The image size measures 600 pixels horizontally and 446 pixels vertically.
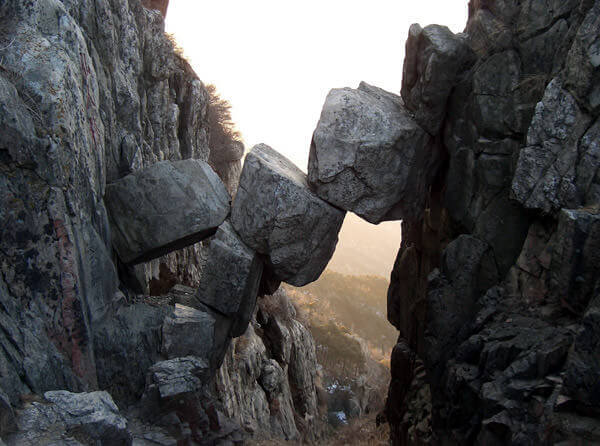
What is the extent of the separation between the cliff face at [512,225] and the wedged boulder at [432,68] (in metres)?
0.03

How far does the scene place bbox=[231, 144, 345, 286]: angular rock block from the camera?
12.2 metres

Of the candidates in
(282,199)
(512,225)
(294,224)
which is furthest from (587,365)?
(282,199)

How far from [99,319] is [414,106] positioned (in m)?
9.68

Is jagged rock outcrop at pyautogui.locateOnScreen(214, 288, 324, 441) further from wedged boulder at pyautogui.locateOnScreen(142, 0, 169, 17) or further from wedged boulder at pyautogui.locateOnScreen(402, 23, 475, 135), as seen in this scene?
wedged boulder at pyautogui.locateOnScreen(142, 0, 169, 17)

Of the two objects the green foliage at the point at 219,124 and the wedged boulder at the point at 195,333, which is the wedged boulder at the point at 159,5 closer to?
the green foliage at the point at 219,124

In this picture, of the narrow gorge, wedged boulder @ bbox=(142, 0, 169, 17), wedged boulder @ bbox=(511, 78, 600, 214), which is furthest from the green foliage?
wedged boulder @ bbox=(511, 78, 600, 214)

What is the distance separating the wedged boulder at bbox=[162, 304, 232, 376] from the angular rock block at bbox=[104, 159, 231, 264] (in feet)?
5.90

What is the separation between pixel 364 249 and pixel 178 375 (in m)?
80.6

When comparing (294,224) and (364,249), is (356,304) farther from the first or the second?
(294,224)

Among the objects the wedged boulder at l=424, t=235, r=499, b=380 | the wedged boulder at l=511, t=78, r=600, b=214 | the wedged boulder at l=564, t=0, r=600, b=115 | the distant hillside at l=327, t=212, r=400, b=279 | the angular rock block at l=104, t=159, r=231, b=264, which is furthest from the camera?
the distant hillside at l=327, t=212, r=400, b=279

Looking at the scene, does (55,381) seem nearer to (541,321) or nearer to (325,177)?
(325,177)

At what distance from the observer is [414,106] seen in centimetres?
1295

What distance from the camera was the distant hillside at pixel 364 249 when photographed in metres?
82.1

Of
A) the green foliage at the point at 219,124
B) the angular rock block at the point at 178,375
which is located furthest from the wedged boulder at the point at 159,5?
the angular rock block at the point at 178,375
